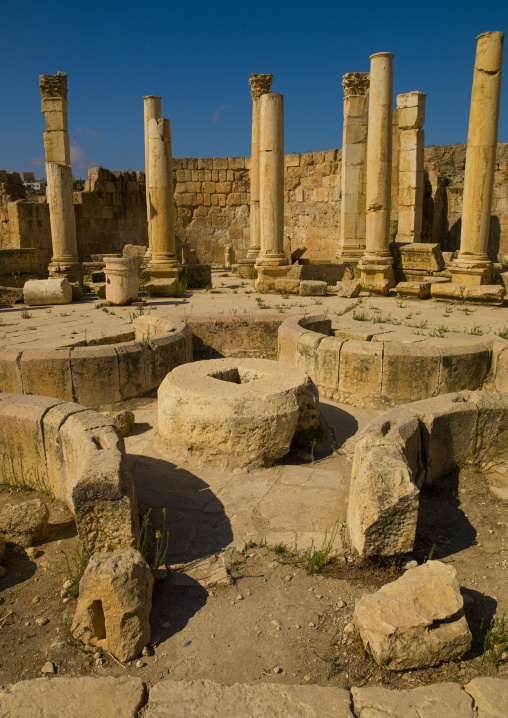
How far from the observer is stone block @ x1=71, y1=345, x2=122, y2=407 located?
626cm

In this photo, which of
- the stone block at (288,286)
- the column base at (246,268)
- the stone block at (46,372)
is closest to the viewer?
the stone block at (46,372)

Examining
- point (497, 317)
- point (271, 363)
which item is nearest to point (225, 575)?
point (271, 363)

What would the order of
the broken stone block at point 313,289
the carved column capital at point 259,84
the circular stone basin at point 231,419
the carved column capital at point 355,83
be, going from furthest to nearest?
the carved column capital at point 259,84 < the carved column capital at point 355,83 < the broken stone block at point 313,289 < the circular stone basin at point 231,419

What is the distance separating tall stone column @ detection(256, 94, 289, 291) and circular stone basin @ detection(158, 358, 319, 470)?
9333 millimetres

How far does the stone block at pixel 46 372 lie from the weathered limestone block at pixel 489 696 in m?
4.97

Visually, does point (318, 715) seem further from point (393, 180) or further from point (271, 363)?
point (393, 180)

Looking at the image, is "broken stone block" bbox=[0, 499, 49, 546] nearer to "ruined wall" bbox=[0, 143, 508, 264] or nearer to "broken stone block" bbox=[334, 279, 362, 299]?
"broken stone block" bbox=[334, 279, 362, 299]

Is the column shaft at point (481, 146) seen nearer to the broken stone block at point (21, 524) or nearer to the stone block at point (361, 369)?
the stone block at point (361, 369)

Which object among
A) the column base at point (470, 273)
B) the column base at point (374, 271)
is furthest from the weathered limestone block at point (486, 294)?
the column base at point (374, 271)

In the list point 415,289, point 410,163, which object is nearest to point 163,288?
point 415,289

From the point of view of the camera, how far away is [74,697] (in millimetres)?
2445

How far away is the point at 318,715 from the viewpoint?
235 centimetres

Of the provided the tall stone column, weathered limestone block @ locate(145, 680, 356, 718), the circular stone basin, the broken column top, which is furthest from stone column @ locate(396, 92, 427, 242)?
weathered limestone block @ locate(145, 680, 356, 718)

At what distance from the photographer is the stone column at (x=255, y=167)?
1695 cm
